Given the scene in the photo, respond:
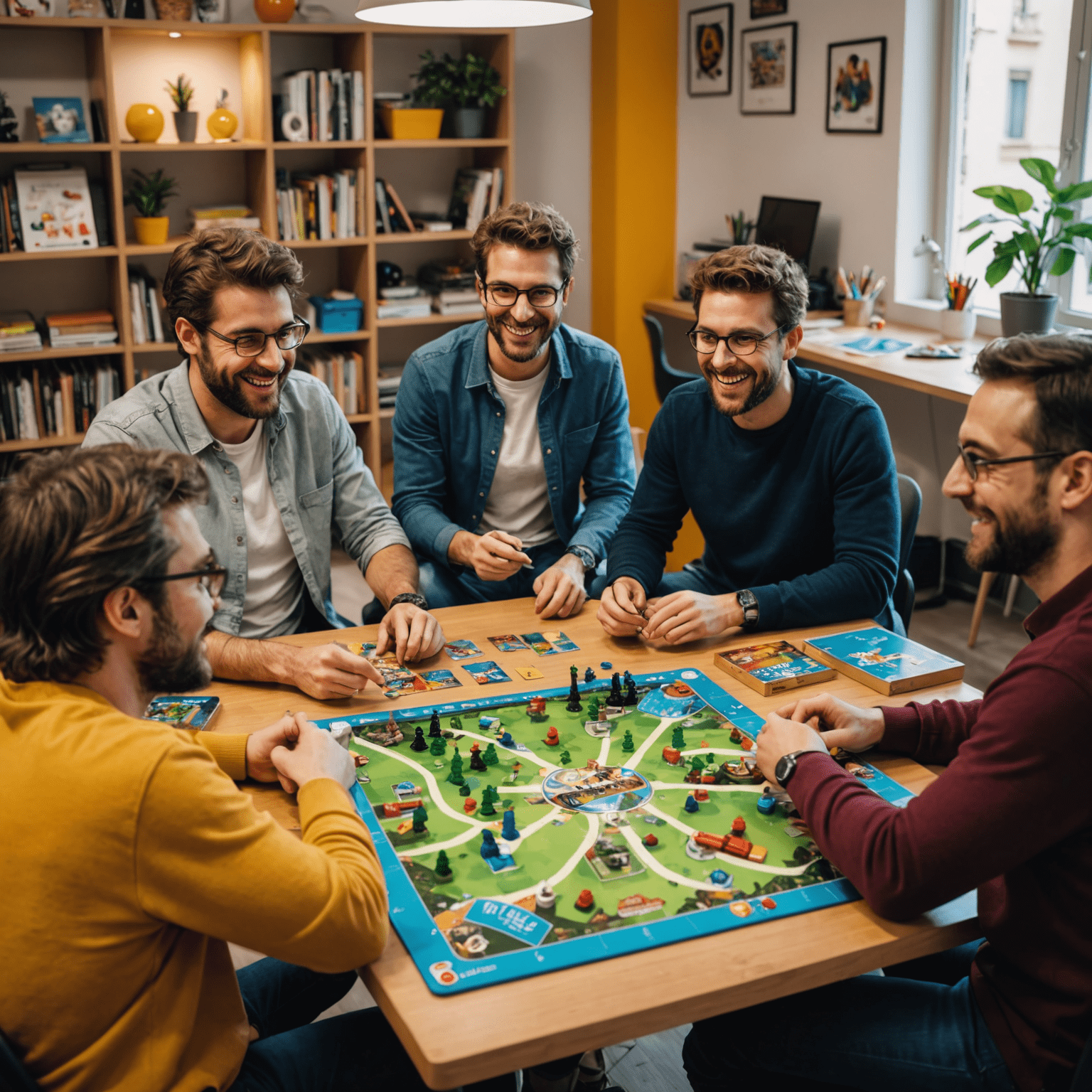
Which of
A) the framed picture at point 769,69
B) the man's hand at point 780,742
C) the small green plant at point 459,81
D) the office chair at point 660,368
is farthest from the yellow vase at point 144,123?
the man's hand at point 780,742

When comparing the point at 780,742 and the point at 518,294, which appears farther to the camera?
the point at 518,294

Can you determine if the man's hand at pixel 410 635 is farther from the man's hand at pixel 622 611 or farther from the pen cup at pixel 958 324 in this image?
the pen cup at pixel 958 324

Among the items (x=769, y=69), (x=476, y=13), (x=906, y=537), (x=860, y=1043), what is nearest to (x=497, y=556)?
(x=906, y=537)

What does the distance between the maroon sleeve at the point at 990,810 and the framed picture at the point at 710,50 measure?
4.61 metres

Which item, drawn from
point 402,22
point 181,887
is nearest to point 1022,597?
point 402,22

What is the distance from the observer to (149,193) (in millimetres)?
4348

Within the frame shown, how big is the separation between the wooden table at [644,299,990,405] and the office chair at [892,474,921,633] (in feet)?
3.32

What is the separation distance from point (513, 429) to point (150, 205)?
2.48 meters

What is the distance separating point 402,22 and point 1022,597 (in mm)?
3130

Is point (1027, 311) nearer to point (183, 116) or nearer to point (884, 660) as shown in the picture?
point (884, 660)

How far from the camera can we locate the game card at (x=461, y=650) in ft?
6.06

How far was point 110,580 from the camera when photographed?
43.1 inches

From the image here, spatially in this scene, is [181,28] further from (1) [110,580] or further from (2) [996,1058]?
(2) [996,1058]

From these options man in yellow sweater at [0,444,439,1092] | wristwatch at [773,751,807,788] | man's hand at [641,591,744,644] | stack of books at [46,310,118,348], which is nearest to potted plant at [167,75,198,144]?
stack of books at [46,310,118,348]
